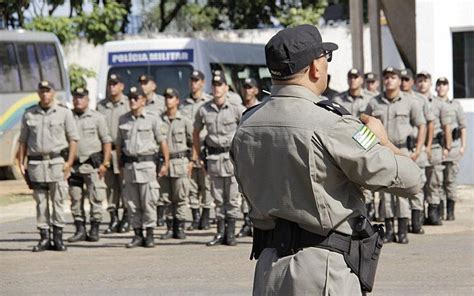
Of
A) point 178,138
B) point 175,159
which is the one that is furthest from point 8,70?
point 175,159

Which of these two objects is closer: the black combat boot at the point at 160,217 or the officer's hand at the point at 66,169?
the officer's hand at the point at 66,169

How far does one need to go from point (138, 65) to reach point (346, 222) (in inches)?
623

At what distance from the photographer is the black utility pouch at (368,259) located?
4480mm

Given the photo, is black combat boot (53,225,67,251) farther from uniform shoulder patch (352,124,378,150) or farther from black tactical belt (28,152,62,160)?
uniform shoulder patch (352,124,378,150)

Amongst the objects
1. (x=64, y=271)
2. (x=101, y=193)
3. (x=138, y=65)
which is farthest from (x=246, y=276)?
(x=138, y=65)

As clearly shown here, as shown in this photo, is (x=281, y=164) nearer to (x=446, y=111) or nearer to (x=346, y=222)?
(x=346, y=222)

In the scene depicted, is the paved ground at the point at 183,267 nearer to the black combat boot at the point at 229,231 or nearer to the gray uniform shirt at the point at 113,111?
the black combat boot at the point at 229,231

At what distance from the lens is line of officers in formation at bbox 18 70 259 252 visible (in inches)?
497

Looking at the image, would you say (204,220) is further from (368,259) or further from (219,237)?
(368,259)

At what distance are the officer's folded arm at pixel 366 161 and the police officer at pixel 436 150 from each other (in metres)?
9.89

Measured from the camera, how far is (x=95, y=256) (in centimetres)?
1216

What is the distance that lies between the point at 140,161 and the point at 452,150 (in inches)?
174

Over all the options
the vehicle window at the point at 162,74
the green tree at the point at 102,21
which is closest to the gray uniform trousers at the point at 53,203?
the vehicle window at the point at 162,74

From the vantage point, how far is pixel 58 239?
12.7m
